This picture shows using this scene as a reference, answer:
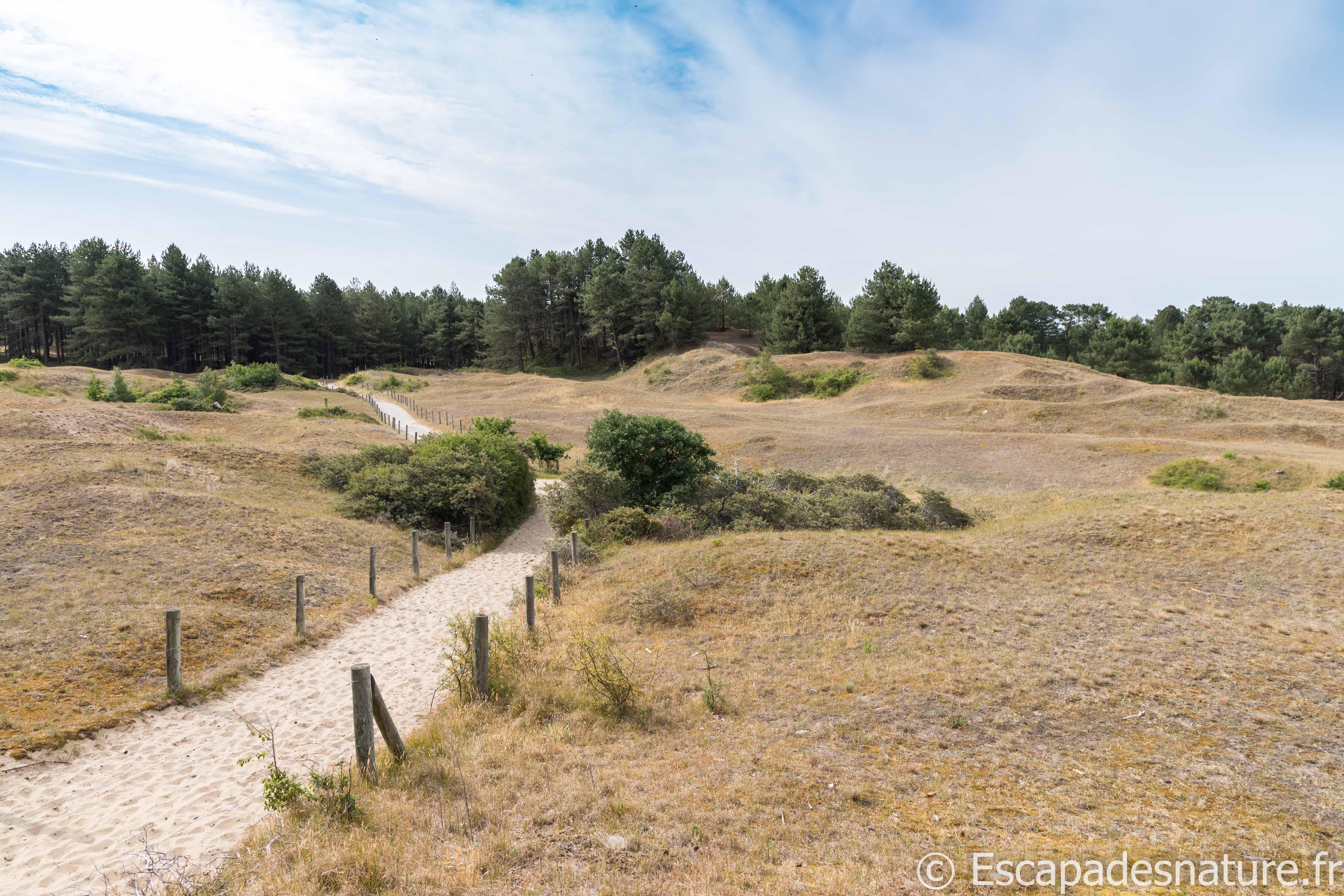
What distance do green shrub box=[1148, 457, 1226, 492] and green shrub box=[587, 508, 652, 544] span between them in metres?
21.0

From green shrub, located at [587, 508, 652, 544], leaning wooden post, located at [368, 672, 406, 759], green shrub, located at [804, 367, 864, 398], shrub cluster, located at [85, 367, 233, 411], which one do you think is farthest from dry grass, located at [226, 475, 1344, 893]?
green shrub, located at [804, 367, 864, 398]

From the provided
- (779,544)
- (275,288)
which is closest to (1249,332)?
(779,544)

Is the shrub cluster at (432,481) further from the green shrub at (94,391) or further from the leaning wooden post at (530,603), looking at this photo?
the green shrub at (94,391)

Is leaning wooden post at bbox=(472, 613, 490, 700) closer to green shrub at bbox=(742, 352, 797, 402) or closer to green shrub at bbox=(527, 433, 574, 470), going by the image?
green shrub at bbox=(527, 433, 574, 470)

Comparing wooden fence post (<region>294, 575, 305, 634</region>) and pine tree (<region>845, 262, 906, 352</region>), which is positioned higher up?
pine tree (<region>845, 262, 906, 352</region>)

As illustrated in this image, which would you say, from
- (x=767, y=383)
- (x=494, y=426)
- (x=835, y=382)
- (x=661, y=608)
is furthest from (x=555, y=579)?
(x=767, y=383)

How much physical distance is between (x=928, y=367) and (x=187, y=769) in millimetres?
52866

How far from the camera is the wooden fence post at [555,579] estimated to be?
12734 millimetres

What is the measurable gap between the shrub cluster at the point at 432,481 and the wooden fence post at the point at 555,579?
823cm

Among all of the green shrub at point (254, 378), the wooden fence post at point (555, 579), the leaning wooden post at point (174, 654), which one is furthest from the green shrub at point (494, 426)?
the green shrub at point (254, 378)

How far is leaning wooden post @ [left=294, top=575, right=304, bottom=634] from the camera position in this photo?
435 inches

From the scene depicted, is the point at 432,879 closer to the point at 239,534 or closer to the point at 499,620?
the point at 499,620

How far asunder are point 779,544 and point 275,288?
79833 mm

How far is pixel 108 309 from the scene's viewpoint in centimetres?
6550
